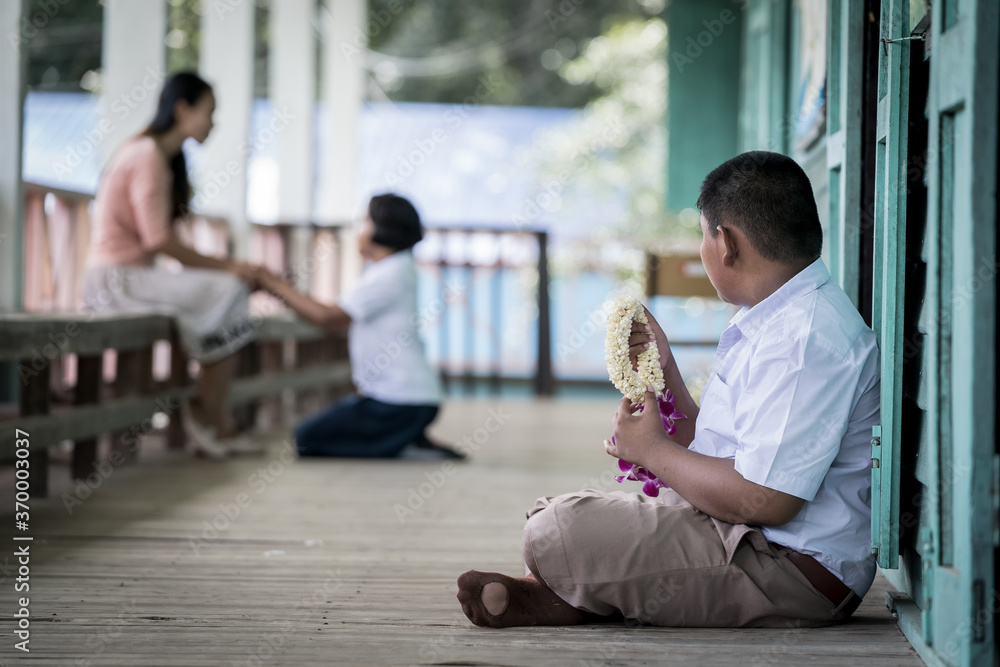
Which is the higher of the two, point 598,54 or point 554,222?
point 598,54

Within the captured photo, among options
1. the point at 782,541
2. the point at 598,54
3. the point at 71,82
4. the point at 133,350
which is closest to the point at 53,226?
the point at 133,350

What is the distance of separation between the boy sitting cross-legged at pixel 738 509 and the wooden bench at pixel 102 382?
1.65 meters

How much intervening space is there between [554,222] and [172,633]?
12055 millimetres

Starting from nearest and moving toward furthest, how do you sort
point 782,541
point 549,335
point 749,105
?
point 782,541 → point 749,105 → point 549,335

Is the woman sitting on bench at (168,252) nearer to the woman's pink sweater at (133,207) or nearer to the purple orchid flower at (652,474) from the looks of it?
the woman's pink sweater at (133,207)

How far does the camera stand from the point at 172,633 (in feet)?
5.50

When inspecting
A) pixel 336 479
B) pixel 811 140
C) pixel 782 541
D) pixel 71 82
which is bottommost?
pixel 336 479

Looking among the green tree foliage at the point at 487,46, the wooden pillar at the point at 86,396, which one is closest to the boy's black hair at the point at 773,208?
the wooden pillar at the point at 86,396

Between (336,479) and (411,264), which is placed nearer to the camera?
(336,479)

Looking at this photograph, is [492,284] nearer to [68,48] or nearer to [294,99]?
[294,99]

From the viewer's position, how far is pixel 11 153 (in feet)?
11.0

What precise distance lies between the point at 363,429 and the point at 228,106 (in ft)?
7.22

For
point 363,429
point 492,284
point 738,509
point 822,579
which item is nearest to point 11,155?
point 363,429

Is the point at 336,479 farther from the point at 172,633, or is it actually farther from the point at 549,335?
the point at 549,335
